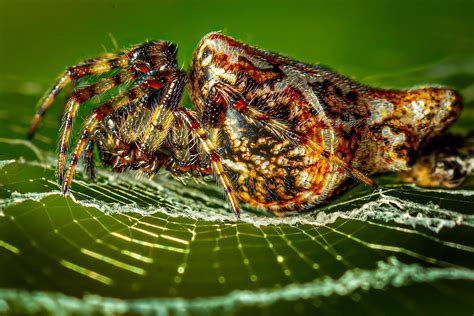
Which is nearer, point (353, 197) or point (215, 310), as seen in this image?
point (215, 310)

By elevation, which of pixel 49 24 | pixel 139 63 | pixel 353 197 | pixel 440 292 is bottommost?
pixel 440 292

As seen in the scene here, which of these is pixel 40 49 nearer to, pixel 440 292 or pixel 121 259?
pixel 121 259

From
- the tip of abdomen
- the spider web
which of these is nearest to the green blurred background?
the tip of abdomen

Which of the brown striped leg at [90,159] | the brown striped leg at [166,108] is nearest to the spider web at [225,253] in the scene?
the brown striped leg at [90,159]

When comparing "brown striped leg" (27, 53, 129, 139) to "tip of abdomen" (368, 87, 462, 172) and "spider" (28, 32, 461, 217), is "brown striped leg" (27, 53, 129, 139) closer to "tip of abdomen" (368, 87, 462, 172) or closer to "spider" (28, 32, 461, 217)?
"spider" (28, 32, 461, 217)

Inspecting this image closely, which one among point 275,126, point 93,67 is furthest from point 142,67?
point 275,126

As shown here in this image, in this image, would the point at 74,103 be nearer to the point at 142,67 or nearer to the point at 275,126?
the point at 142,67

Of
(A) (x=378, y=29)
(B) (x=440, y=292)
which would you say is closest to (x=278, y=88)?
(B) (x=440, y=292)
